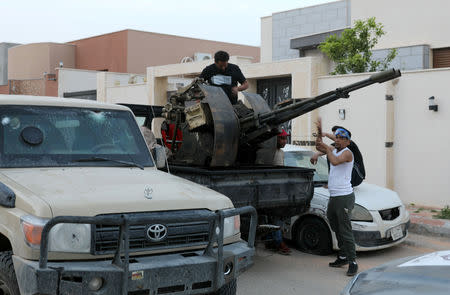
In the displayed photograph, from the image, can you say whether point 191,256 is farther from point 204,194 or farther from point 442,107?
point 442,107

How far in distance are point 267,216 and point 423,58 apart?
1089 centimetres

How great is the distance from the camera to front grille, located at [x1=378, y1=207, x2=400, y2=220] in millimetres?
8066

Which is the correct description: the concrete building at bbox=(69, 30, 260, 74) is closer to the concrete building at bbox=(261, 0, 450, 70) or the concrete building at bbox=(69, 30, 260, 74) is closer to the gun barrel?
the concrete building at bbox=(261, 0, 450, 70)

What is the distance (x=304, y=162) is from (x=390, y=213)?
1645mm

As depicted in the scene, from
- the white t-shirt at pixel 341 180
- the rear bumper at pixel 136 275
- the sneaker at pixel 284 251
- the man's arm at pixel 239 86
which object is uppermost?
the man's arm at pixel 239 86

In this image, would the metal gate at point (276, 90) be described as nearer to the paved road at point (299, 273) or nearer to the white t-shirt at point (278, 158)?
the white t-shirt at point (278, 158)

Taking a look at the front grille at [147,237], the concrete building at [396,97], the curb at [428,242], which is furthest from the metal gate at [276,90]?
the front grille at [147,237]

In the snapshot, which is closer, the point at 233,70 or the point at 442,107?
the point at 233,70

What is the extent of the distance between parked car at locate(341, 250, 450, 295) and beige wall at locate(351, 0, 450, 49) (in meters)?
13.7

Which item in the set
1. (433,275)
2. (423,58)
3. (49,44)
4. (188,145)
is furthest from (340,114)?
(49,44)

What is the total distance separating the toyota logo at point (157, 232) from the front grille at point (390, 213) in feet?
15.0

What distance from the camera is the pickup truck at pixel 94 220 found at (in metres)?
3.90

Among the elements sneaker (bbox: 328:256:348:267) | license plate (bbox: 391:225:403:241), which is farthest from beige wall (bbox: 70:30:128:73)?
sneaker (bbox: 328:256:348:267)

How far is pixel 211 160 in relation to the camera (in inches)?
283
